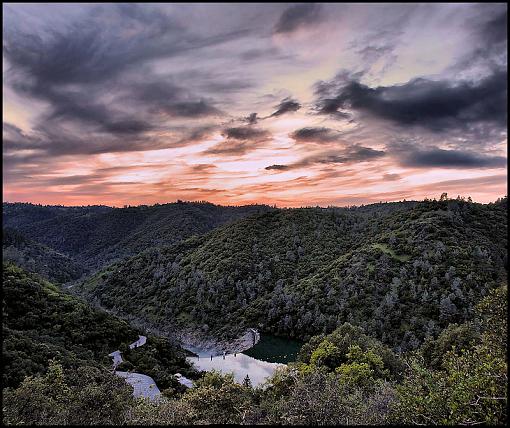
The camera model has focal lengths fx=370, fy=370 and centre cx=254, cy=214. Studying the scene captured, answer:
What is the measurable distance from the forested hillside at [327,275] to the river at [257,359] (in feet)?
15.5

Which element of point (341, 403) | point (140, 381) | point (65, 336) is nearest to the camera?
point (341, 403)

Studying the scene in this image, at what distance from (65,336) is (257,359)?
50504 millimetres

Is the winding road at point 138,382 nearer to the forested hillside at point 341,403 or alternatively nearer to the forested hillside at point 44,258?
the forested hillside at point 341,403

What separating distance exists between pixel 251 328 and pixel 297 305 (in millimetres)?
14789

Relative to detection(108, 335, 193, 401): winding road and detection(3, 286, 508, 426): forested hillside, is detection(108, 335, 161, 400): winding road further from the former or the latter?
detection(3, 286, 508, 426): forested hillside

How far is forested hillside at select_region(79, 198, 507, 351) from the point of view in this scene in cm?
9062

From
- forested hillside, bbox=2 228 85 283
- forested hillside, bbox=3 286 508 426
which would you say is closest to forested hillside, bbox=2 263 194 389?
forested hillside, bbox=3 286 508 426

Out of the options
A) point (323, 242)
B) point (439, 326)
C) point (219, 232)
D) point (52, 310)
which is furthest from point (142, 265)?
point (439, 326)

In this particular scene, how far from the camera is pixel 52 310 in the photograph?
2290 inches

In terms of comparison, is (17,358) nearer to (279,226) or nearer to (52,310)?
(52,310)

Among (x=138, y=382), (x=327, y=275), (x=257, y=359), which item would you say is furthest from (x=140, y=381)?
(x=327, y=275)

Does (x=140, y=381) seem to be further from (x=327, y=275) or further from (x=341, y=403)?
(x=327, y=275)

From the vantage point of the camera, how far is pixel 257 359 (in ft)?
299

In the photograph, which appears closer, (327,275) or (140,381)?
(140,381)
